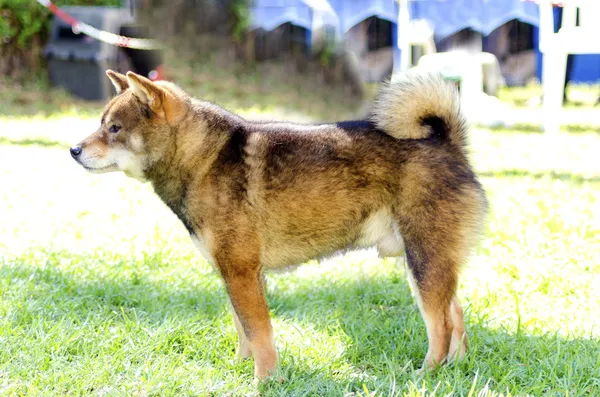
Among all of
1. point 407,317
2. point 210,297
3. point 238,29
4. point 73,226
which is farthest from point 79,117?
point 407,317

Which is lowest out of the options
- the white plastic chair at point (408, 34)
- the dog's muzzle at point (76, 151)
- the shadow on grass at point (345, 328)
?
the shadow on grass at point (345, 328)

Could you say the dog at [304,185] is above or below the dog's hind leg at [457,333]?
above

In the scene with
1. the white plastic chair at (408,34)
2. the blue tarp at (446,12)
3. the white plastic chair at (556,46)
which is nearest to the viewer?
the white plastic chair at (556,46)

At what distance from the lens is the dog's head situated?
326 cm

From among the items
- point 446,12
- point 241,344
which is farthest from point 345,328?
point 446,12

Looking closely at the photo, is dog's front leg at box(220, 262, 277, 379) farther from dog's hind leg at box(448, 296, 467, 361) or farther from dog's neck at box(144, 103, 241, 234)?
dog's hind leg at box(448, 296, 467, 361)

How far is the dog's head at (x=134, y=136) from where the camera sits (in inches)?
128

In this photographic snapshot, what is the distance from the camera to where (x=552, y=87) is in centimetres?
846

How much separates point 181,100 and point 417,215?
44.3 inches

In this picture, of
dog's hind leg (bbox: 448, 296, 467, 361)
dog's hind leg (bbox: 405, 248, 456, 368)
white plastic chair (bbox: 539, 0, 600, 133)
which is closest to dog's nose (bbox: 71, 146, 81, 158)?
dog's hind leg (bbox: 405, 248, 456, 368)

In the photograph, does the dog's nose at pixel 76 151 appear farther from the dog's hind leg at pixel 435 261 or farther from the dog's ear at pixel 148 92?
the dog's hind leg at pixel 435 261

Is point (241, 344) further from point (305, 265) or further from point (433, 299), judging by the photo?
point (305, 265)

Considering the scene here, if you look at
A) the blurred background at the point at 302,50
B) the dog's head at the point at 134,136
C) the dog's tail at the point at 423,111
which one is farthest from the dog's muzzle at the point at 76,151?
the blurred background at the point at 302,50

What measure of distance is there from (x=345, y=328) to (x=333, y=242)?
1.77 feet
